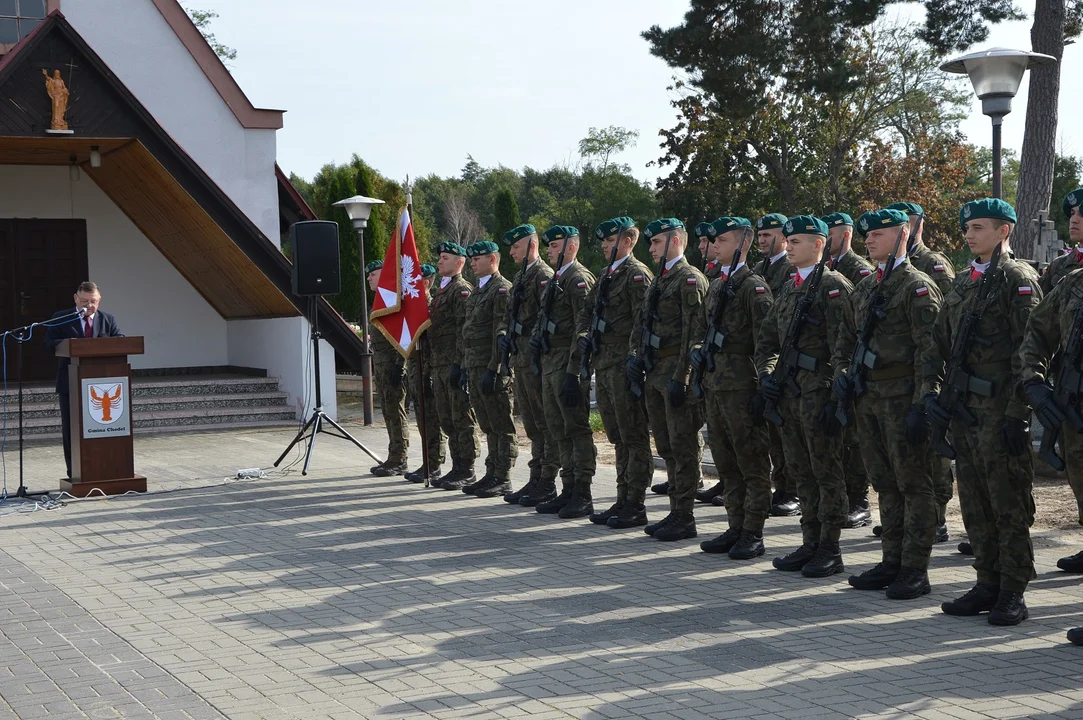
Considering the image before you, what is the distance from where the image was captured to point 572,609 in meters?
7.00

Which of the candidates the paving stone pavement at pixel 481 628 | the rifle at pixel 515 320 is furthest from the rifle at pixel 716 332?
the rifle at pixel 515 320

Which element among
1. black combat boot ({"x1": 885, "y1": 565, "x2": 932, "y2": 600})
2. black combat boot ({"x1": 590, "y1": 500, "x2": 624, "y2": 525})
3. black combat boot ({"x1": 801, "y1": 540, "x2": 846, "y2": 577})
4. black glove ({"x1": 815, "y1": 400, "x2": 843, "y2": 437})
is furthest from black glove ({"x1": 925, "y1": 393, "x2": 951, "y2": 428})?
black combat boot ({"x1": 590, "y1": 500, "x2": 624, "y2": 525})

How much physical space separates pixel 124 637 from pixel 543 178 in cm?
7665

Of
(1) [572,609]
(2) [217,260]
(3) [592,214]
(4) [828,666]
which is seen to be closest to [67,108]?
(2) [217,260]

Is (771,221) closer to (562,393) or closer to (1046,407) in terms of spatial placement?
(562,393)

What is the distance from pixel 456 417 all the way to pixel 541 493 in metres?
1.57

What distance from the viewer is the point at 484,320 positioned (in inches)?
451

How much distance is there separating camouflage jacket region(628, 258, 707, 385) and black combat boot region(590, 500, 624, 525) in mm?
1271

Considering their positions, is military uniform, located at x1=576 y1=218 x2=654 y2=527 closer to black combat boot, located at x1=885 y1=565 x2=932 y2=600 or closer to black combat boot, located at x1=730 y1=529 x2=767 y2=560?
black combat boot, located at x1=730 y1=529 x2=767 y2=560

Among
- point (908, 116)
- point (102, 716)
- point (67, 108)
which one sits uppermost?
point (908, 116)

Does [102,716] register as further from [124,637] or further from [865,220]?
[865,220]

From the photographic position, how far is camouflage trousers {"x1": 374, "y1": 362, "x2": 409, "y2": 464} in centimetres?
1289

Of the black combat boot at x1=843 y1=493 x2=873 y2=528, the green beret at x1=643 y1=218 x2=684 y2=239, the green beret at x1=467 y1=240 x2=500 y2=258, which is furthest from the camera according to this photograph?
the green beret at x1=467 y1=240 x2=500 y2=258

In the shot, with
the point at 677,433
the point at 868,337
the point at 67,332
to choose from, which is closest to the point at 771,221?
the point at 677,433
